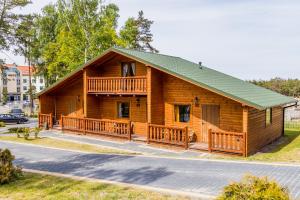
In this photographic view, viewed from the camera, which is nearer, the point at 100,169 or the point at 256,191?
the point at 256,191

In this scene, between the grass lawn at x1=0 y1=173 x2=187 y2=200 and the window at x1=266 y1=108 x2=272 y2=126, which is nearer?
the grass lawn at x1=0 y1=173 x2=187 y2=200

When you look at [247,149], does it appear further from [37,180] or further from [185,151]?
[37,180]

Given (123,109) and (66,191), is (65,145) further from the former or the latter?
(66,191)

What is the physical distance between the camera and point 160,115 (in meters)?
20.6

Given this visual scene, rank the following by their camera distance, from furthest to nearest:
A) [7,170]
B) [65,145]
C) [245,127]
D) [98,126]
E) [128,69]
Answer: [128,69], [98,126], [65,145], [245,127], [7,170]

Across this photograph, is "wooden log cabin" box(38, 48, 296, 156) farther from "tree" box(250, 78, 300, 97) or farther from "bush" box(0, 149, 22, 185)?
"tree" box(250, 78, 300, 97)

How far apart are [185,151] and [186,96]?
13.2 ft

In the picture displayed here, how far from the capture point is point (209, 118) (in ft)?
61.6

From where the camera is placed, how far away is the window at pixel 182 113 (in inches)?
785

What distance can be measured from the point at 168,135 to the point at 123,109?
20.1 ft

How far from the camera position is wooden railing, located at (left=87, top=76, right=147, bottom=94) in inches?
794

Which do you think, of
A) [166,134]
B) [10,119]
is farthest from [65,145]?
[10,119]

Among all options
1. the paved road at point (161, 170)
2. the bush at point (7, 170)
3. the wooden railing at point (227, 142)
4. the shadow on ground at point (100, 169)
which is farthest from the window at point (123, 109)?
the bush at point (7, 170)

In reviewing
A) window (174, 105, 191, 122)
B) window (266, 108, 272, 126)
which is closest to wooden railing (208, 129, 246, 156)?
window (174, 105, 191, 122)
